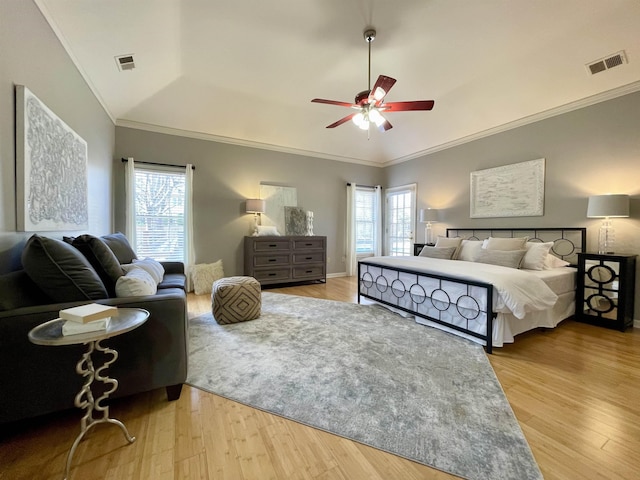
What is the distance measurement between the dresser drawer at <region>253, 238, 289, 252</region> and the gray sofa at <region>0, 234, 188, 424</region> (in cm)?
307

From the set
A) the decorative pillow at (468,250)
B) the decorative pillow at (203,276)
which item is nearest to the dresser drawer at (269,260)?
the decorative pillow at (203,276)

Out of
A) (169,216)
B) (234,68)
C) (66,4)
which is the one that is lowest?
(169,216)

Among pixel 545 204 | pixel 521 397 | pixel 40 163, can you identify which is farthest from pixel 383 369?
pixel 545 204

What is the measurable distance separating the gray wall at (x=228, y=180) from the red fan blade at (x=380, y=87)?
3.28m

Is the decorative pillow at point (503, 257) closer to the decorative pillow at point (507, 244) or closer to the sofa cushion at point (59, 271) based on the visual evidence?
the decorative pillow at point (507, 244)

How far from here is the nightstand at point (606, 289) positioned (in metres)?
3.02

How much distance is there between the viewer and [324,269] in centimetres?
561

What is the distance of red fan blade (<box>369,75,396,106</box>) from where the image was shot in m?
2.36

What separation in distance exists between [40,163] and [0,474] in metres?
1.81

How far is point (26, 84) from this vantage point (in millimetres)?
1754

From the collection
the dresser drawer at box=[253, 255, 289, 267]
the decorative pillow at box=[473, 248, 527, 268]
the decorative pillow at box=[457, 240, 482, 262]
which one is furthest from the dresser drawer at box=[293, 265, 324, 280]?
the decorative pillow at box=[473, 248, 527, 268]

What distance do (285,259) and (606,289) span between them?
4508 mm

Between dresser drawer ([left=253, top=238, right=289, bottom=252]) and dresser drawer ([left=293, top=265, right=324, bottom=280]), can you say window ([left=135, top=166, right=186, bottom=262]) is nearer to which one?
dresser drawer ([left=253, top=238, right=289, bottom=252])

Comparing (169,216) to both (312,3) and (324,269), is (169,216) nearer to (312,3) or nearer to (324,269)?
(324,269)
